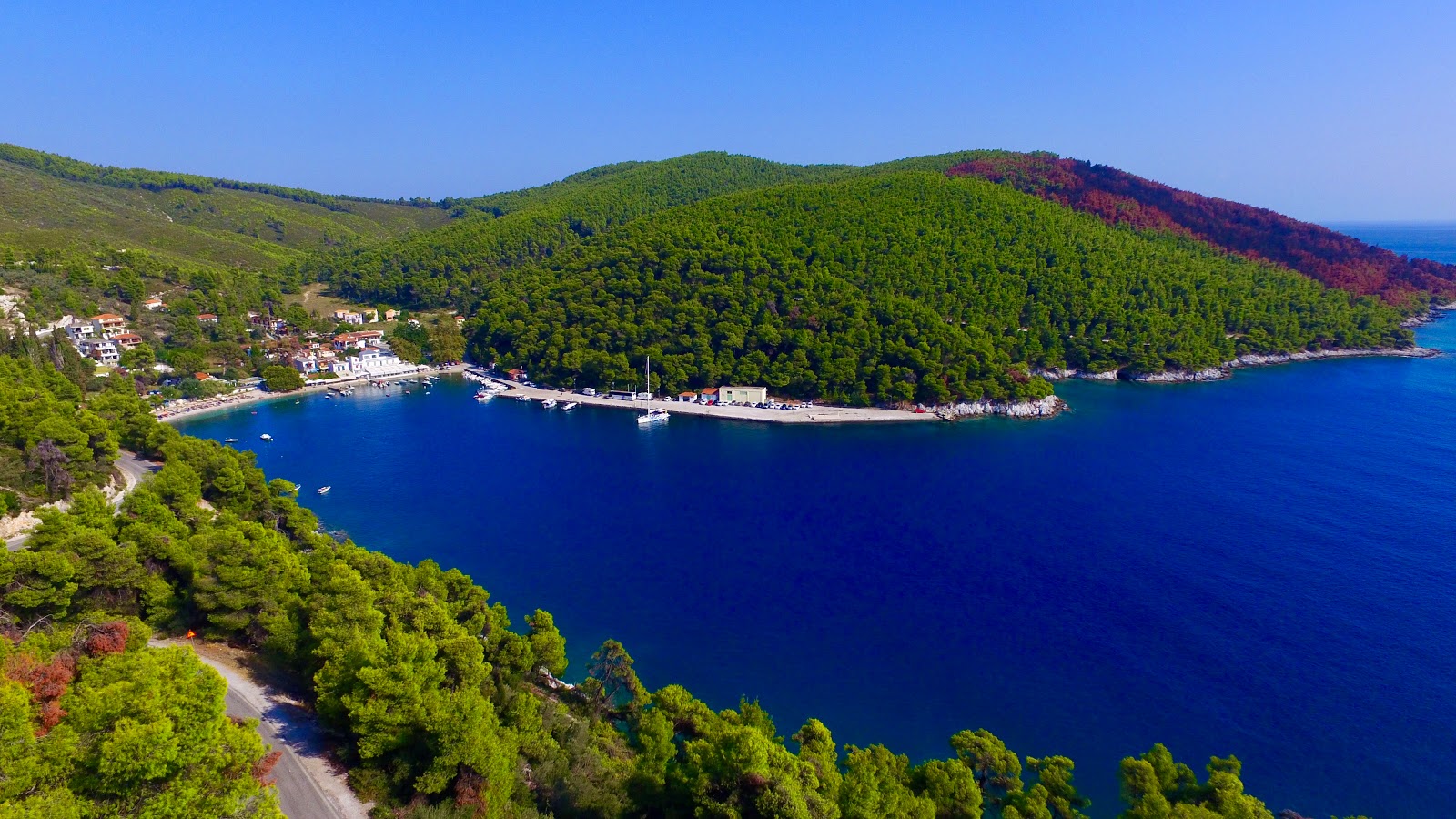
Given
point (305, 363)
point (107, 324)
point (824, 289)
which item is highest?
point (824, 289)

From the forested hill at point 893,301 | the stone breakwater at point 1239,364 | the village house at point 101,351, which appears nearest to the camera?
the village house at point 101,351

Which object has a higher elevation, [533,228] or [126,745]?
[533,228]

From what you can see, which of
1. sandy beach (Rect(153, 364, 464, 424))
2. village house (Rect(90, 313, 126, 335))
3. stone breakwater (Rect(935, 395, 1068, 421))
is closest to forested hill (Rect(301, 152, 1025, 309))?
sandy beach (Rect(153, 364, 464, 424))

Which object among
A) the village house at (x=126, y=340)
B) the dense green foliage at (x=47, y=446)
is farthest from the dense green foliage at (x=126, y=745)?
the village house at (x=126, y=340)

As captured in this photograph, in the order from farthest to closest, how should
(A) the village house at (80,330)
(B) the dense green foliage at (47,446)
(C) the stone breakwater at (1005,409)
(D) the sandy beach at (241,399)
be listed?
1. (A) the village house at (80,330)
2. (C) the stone breakwater at (1005,409)
3. (D) the sandy beach at (241,399)
4. (B) the dense green foliage at (47,446)

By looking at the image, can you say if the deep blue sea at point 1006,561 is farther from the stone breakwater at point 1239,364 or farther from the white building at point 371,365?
the white building at point 371,365

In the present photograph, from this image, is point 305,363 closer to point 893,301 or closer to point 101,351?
point 101,351

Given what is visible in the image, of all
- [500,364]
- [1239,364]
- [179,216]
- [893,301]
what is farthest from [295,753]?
[179,216]

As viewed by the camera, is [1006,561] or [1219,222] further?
[1219,222]
